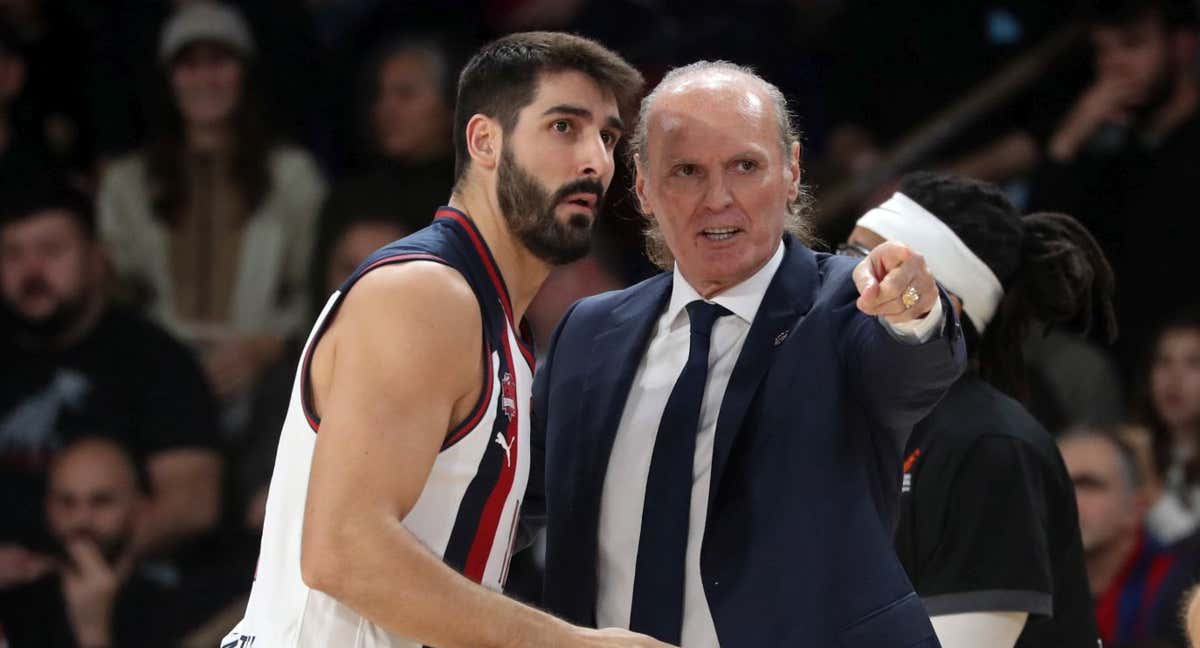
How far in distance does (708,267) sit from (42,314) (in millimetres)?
4353

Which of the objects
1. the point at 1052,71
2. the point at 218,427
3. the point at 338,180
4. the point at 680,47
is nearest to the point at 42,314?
the point at 218,427

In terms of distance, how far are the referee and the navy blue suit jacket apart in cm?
42

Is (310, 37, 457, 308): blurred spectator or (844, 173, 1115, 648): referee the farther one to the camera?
(310, 37, 457, 308): blurred spectator

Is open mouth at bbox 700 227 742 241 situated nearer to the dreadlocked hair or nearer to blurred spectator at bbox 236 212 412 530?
the dreadlocked hair

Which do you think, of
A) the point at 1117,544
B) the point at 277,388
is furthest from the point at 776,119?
the point at 277,388

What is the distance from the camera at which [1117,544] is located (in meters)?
5.58

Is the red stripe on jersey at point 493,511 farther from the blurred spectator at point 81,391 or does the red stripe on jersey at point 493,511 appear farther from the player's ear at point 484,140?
the blurred spectator at point 81,391

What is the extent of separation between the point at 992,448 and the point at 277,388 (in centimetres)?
397

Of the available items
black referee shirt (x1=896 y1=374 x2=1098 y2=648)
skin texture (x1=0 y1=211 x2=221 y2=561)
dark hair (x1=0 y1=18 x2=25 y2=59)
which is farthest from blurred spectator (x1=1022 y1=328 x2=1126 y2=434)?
dark hair (x1=0 y1=18 x2=25 y2=59)

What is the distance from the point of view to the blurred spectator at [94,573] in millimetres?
6098

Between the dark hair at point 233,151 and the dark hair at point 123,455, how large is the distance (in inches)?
42.9

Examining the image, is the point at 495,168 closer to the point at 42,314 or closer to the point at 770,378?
the point at 770,378

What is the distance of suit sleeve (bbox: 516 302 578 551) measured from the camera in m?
3.09

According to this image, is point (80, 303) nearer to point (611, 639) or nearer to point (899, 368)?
point (611, 639)
